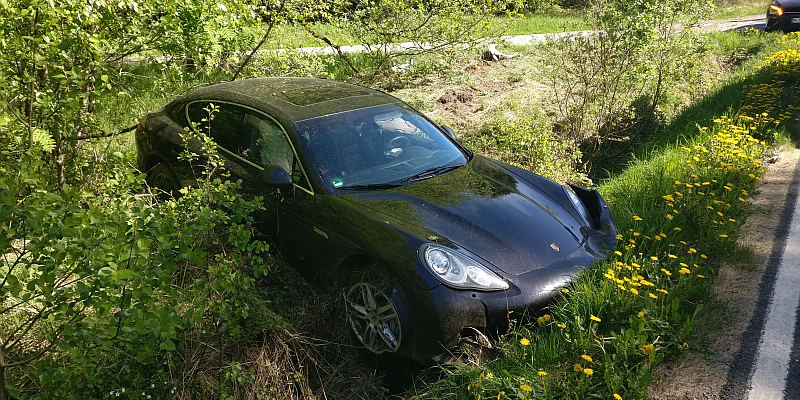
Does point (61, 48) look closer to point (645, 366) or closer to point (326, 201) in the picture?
point (326, 201)

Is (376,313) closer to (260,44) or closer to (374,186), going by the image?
(374,186)

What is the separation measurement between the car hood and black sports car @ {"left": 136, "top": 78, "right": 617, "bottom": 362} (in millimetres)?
10

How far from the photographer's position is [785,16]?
14.0m

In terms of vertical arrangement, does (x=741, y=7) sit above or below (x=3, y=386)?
below

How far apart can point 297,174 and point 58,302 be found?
1888mm

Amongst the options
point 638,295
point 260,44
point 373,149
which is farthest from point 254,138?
point 638,295

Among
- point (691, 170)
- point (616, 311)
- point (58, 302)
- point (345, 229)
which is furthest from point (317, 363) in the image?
point (691, 170)

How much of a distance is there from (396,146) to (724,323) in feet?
8.51

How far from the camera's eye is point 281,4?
293 inches

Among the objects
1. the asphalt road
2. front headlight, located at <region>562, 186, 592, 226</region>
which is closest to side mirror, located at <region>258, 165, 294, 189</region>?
front headlight, located at <region>562, 186, 592, 226</region>

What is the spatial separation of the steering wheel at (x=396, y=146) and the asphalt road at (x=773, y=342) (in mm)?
2656

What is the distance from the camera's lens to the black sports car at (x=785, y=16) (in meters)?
13.9

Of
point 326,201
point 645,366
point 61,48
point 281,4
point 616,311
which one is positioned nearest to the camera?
point 645,366

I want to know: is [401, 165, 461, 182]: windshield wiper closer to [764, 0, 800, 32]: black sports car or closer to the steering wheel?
the steering wheel
